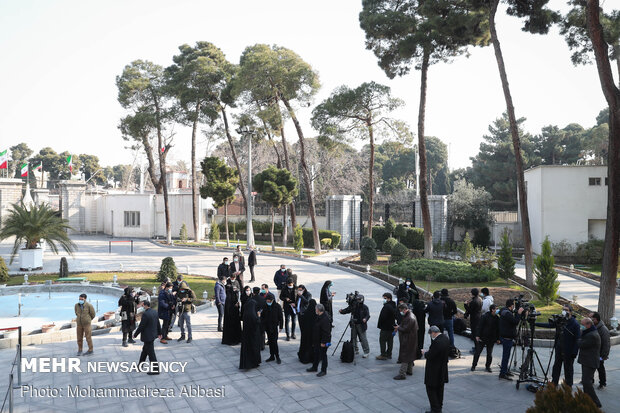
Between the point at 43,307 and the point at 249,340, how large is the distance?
921 cm

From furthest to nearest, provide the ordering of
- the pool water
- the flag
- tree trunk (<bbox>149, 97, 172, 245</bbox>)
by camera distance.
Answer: tree trunk (<bbox>149, 97, 172, 245</bbox>) → the flag → the pool water

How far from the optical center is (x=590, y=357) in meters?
6.86

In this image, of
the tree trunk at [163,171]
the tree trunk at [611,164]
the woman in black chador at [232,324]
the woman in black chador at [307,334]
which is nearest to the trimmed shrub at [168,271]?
the woman in black chador at [232,324]

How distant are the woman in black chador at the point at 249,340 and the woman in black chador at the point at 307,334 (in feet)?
3.04

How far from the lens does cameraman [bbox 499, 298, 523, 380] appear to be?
780cm

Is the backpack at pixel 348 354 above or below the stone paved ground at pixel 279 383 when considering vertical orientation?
above

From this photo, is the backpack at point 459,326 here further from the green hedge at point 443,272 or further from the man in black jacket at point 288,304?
the green hedge at point 443,272

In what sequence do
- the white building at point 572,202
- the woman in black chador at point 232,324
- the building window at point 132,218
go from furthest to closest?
the building window at point 132,218 → the white building at point 572,202 → the woman in black chador at point 232,324

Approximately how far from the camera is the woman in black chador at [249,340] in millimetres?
8344

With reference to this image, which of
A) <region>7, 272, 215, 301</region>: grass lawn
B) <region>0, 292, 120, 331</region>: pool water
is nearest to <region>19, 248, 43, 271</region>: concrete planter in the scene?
<region>7, 272, 215, 301</region>: grass lawn

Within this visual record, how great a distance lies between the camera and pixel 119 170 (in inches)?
3794

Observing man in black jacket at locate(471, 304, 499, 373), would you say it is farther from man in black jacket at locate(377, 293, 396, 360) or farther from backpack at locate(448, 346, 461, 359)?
man in black jacket at locate(377, 293, 396, 360)

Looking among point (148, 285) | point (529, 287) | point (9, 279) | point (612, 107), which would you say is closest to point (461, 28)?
point (612, 107)

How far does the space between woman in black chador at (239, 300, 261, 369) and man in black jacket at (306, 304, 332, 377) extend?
108 cm
